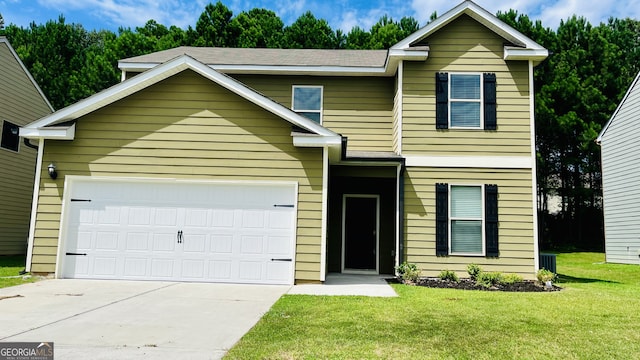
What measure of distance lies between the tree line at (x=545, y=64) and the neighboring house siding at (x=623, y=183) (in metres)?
6.94

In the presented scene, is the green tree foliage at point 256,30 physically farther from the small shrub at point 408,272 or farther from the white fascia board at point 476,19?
the small shrub at point 408,272

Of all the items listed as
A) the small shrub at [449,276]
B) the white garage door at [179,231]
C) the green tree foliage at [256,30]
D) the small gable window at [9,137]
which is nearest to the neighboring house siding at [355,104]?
the white garage door at [179,231]

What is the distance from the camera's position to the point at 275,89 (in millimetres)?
12359

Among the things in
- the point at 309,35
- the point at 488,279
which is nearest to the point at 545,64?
the point at 309,35

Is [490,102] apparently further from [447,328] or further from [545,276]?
[447,328]

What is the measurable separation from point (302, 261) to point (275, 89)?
527 cm

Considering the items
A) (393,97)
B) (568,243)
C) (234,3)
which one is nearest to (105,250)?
(393,97)

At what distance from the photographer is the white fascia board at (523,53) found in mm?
10773

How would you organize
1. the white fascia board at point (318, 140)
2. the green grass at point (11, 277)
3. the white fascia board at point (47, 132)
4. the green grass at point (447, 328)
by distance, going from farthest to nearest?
the white fascia board at point (47, 132), the white fascia board at point (318, 140), the green grass at point (11, 277), the green grass at point (447, 328)

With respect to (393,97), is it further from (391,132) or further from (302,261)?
(302,261)

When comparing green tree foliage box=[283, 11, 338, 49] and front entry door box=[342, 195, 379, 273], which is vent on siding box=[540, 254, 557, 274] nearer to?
front entry door box=[342, 195, 379, 273]

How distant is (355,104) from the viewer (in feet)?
40.2

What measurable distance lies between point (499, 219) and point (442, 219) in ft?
4.29

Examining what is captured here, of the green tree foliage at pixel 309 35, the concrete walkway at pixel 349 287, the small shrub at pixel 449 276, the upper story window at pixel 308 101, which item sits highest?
the green tree foliage at pixel 309 35
